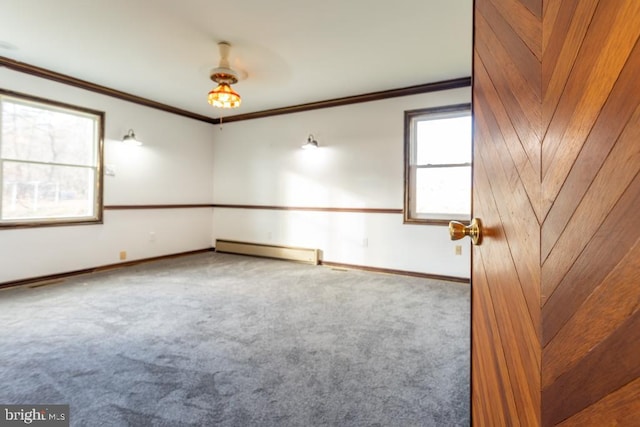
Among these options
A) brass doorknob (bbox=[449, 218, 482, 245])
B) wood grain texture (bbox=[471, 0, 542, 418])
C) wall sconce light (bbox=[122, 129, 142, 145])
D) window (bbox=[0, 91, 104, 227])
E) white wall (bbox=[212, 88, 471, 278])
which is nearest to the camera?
wood grain texture (bbox=[471, 0, 542, 418])

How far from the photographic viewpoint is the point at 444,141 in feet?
13.0

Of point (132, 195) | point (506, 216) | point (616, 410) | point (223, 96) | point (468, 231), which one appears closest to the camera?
point (616, 410)

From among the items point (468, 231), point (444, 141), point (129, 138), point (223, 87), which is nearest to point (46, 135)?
point (129, 138)

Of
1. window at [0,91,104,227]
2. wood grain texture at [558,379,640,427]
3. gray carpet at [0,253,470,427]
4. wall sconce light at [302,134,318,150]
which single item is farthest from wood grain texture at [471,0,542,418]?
window at [0,91,104,227]

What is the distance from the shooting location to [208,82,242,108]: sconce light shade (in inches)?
124

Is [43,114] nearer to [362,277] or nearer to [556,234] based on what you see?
[362,277]

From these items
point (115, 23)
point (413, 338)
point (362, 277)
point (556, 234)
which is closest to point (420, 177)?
point (362, 277)

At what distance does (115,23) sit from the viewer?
2.61m

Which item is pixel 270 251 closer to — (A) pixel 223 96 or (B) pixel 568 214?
(A) pixel 223 96

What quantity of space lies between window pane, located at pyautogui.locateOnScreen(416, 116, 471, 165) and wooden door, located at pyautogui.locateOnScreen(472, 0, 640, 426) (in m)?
3.36

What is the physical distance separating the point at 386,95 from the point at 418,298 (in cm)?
261

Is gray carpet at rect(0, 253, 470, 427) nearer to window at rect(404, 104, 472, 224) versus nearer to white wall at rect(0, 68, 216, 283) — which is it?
white wall at rect(0, 68, 216, 283)

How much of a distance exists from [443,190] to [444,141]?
0.61 m

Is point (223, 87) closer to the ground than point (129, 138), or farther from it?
farther from it
